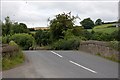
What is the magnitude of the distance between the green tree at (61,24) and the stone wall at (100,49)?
19.7m

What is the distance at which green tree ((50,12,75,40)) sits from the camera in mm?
50006

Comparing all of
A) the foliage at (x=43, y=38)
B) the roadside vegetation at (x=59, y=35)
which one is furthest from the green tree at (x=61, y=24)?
the foliage at (x=43, y=38)

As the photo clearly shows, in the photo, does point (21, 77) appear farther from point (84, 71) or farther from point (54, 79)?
point (84, 71)

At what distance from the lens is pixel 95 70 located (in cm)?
1606

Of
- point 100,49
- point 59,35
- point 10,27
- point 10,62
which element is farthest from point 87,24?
point 10,62

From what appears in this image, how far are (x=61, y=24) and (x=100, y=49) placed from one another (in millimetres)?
25749

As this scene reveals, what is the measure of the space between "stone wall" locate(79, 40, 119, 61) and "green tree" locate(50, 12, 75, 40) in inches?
775

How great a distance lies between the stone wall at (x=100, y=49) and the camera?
71.2ft

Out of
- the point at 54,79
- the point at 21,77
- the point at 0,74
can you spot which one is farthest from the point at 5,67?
the point at 54,79

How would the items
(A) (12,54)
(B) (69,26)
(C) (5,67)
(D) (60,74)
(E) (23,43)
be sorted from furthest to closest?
(B) (69,26)
(E) (23,43)
(A) (12,54)
(C) (5,67)
(D) (60,74)

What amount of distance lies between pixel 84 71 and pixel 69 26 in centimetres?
3426

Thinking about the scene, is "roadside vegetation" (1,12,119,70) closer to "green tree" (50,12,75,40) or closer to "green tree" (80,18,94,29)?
"green tree" (50,12,75,40)

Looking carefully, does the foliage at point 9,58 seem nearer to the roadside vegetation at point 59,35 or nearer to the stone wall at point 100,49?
the stone wall at point 100,49

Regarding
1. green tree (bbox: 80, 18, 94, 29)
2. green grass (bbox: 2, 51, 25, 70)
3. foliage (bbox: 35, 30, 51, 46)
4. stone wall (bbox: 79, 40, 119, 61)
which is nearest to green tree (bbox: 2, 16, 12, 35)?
foliage (bbox: 35, 30, 51, 46)
